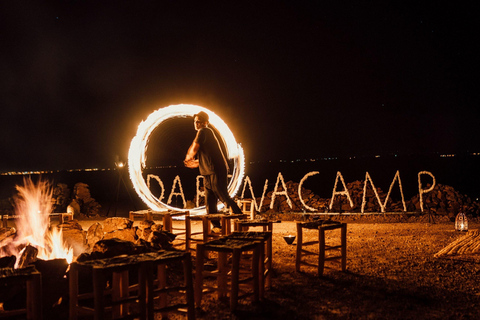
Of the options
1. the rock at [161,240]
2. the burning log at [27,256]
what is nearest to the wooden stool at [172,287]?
the burning log at [27,256]

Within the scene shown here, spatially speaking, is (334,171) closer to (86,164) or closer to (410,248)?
(410,248)

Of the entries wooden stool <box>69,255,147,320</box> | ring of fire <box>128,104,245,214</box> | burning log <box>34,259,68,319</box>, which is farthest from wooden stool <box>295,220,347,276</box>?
ring of fire <box>128,104,245,214</box>

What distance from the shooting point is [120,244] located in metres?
4.97

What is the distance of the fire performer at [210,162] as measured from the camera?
708 centimetres

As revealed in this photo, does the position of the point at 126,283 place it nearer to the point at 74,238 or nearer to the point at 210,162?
the point at 74,238

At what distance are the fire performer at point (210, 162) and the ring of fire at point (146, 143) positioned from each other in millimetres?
2080

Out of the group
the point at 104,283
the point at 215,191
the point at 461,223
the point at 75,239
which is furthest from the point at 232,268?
the point at 461,223

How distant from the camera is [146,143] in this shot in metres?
9.84

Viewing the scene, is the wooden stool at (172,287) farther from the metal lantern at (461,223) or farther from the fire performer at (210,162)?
the metal lantern at (461,223)

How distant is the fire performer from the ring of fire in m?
2.08

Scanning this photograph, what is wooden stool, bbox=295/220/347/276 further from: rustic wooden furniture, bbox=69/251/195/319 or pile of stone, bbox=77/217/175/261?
rustic wooden furniture, bbox=69/251/195/319

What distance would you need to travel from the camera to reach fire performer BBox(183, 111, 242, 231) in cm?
708

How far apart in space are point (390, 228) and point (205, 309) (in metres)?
6.94

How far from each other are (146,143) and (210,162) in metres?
3.21
